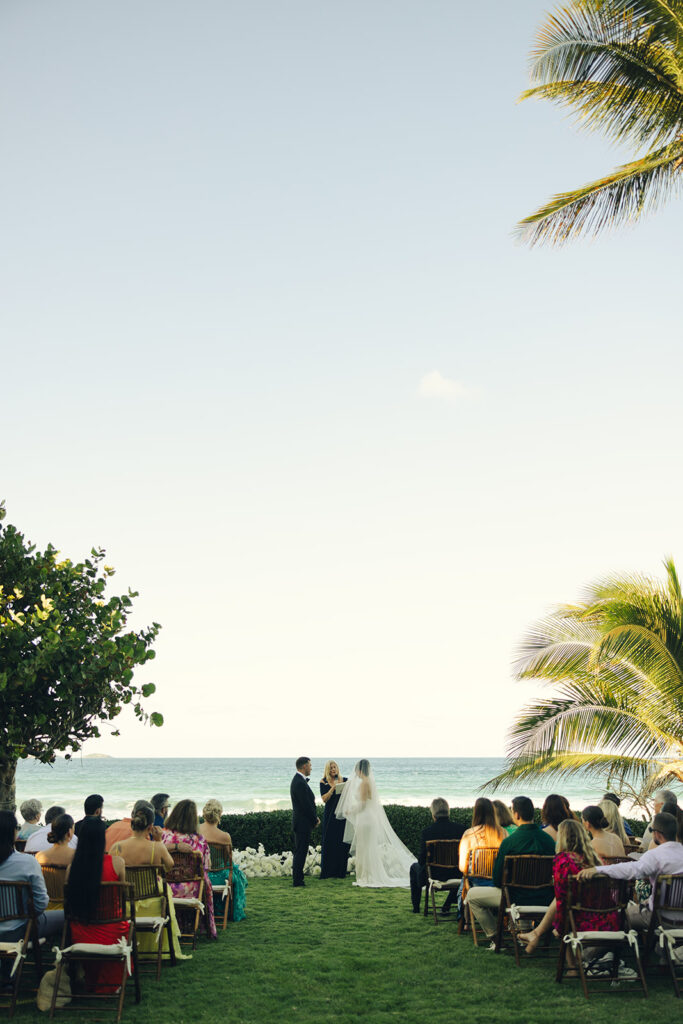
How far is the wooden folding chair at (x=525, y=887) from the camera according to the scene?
759 cm

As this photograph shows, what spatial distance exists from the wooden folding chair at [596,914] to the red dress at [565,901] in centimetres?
1

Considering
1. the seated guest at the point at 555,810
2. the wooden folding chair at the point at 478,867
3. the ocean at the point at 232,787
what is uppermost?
the seated guest at the point at 555,810

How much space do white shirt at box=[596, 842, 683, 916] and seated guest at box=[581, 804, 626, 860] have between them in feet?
3.09

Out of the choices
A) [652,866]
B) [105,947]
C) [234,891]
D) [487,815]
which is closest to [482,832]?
[487,815]

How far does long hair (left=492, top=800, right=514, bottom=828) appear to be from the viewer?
375 inches

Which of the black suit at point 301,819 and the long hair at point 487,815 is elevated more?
the long hair at point 487,815

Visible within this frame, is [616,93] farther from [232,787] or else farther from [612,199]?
[232,787]

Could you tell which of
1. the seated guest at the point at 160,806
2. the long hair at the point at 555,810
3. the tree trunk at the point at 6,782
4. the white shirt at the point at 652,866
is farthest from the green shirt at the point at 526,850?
the tree trunk at the point at 6,782

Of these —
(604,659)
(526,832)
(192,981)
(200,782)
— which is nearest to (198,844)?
(192,981)

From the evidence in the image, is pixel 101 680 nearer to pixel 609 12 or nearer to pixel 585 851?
pixel 585 851

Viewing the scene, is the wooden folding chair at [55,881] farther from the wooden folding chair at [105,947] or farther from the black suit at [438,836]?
the black suit at [438,836]

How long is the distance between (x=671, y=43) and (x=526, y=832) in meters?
8.98

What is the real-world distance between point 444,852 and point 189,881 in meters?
2.97

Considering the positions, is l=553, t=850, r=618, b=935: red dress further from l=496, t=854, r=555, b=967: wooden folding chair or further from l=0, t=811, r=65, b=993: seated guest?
l=0, t=811, r=65, b=993: seated guest
